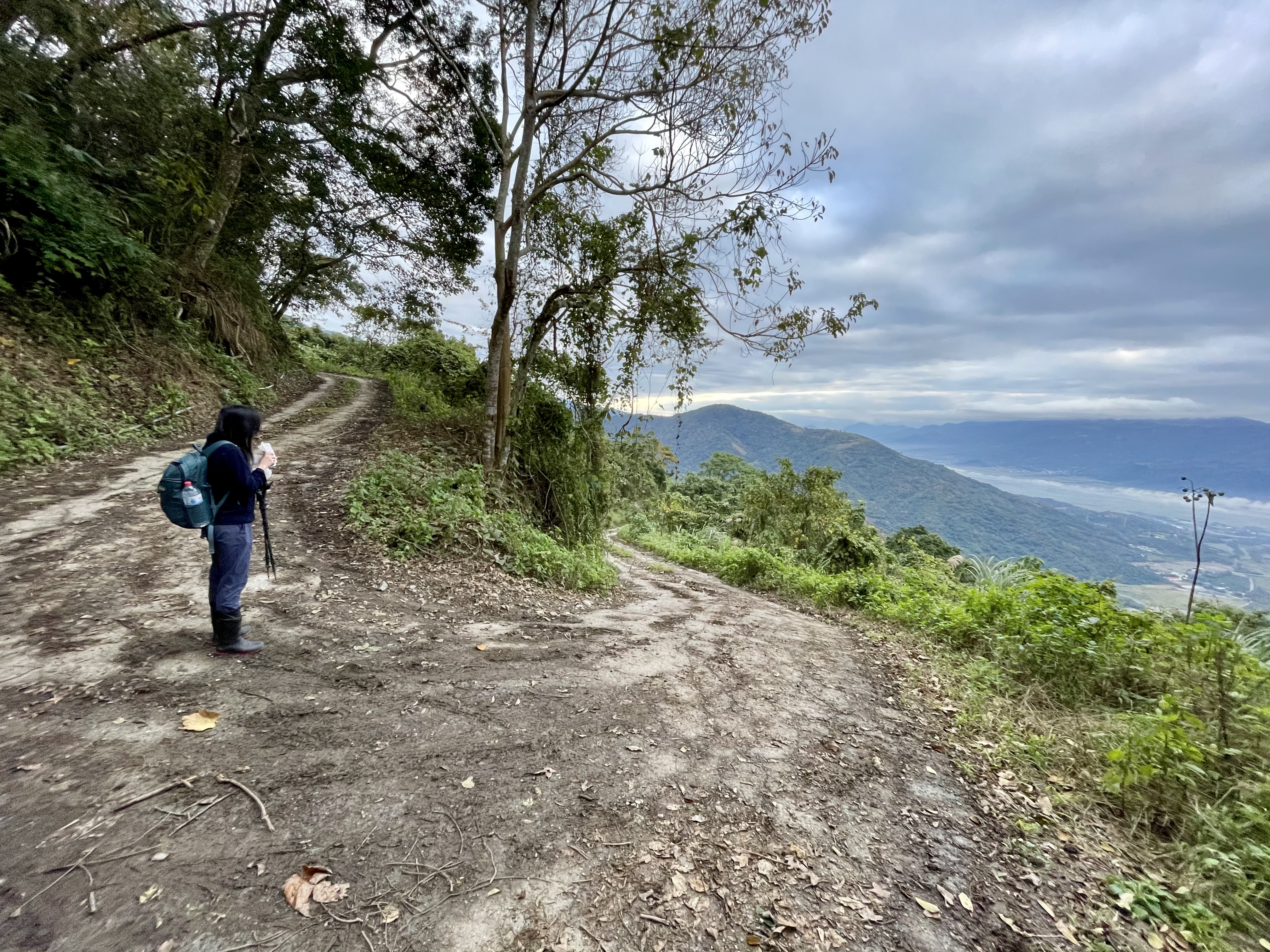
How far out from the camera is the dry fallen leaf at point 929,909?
2281 mm

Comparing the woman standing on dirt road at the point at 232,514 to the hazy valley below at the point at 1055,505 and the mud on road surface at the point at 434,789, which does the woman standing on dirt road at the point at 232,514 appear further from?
the hazy valley below at the point at 1055,505

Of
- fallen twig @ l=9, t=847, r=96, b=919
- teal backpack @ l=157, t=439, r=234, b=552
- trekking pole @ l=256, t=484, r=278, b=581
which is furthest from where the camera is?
trekking pole @ l=256, t=484, r=278, b=581

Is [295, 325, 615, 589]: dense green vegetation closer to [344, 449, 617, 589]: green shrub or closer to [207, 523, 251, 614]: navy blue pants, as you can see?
[344, 449, 617, 589]: green shrub

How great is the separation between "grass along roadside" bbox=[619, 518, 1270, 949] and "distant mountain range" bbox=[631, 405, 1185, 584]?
122ft

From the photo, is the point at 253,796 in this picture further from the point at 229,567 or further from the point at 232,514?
the point at 232,514

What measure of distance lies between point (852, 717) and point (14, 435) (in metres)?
10.6

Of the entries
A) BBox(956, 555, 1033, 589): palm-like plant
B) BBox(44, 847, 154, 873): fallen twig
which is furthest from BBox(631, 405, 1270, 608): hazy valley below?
BBox(44, 847, 154, 873): fallen twig

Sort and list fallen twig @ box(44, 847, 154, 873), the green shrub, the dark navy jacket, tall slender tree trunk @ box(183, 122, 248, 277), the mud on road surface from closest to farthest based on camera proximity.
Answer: fallen twig @ box(44, 847, 154, 873), the mud on road surface, the dark navy jacket, the green shrub, tall slender tree trunk @ box(183, 122, 248, 277)

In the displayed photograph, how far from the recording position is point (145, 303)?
9859 millimetres

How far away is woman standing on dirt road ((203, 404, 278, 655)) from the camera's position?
10.8 ft

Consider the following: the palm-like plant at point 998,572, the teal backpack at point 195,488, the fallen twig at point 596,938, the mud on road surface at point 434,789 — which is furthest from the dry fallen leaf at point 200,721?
the palm-like plant at point 998,572

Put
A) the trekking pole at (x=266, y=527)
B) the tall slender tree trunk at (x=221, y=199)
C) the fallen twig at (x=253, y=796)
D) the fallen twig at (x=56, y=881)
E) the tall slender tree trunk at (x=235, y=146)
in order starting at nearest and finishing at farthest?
the fallen twig at (x=56, y=881), the fallen twig at (x=253, y=796), the trekking pole at (x=266, y=527), the tall slender tree trunk at (x=235, y=146), the tall slender tree trunk at (x=221, y=199)

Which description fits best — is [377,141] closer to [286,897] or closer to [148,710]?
[148,710]

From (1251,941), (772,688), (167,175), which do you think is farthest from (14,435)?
(1251,941)
